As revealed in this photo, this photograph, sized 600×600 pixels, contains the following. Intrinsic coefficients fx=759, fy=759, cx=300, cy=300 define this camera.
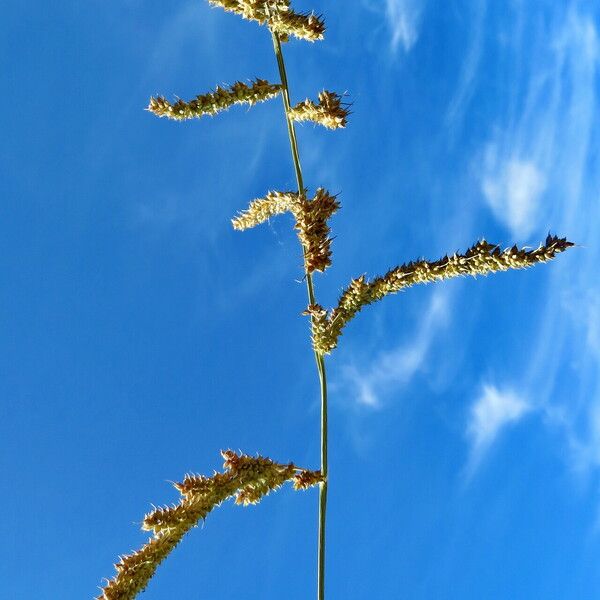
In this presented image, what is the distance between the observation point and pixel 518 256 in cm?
489

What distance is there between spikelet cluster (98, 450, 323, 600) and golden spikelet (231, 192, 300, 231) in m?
1.80

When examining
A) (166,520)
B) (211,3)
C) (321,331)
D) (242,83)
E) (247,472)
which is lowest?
(166,520)

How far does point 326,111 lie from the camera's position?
5461 millimetres

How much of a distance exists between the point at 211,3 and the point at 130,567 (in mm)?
4137

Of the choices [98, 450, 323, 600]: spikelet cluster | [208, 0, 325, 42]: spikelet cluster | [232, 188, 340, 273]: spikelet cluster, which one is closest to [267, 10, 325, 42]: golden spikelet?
[208, 0, 325, 42]: spikelet cluster

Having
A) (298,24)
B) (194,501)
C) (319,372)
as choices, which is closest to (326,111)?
(298,24)

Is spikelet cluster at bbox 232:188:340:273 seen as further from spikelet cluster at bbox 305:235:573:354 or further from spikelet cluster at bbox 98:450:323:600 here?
spikelet cluster at bbox 98:450:323:600

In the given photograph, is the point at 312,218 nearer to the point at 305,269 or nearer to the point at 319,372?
the point at 305,269

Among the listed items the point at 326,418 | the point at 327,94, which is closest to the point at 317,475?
the point at 326,418

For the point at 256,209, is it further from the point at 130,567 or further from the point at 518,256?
the point at 130,567

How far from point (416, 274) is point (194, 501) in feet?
6.89

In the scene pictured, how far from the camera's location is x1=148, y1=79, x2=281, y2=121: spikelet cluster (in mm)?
5695

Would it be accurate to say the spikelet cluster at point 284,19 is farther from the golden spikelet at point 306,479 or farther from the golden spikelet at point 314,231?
the golden spikelet at point 306,479

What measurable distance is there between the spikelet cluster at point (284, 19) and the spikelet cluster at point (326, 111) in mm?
490
